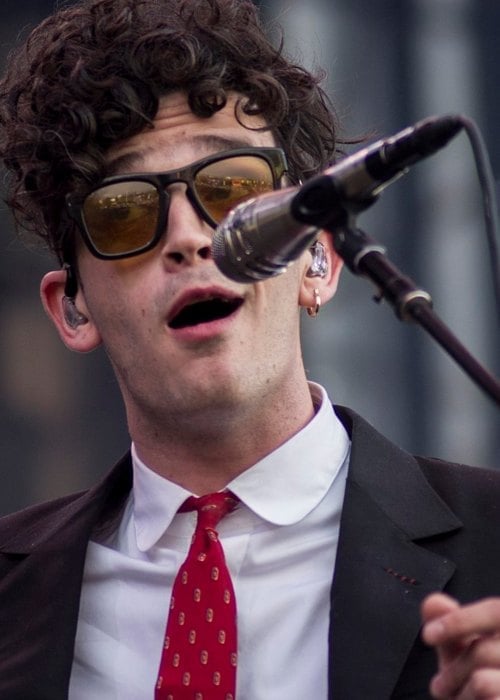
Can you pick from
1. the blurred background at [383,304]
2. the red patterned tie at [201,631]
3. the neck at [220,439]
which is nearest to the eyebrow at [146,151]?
the neck at [220,439]

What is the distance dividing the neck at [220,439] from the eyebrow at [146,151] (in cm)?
52

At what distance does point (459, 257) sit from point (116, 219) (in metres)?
2.57

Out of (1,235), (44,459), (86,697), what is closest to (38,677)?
(86,697)

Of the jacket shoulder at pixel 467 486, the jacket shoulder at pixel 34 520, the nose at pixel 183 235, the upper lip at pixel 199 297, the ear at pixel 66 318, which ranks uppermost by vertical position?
→ the nose at pixel 183 235

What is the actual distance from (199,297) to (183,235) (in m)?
0.12

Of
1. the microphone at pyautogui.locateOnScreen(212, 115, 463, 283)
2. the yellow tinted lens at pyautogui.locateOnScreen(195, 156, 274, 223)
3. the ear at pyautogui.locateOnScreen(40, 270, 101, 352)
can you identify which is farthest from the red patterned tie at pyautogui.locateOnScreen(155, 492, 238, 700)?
the microphone at pyautogui.locateOnScreen(212, 115, 463, 283)

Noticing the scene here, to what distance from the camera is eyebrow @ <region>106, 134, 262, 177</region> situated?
3.01 m

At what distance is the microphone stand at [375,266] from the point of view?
180 centimetres

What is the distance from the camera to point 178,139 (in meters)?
3.01

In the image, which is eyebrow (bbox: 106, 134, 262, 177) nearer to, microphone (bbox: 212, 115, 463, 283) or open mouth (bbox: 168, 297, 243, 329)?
open mouth (bbox: 168, 297, 243, 329)

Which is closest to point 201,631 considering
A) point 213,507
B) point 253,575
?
point 253,575

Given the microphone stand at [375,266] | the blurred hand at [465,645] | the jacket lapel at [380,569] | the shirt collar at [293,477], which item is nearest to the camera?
the microphone stand at [375,266]

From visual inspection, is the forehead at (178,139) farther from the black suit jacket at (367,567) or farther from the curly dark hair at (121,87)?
the black suit jacket at (367,567)

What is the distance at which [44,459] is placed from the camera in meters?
5.46
